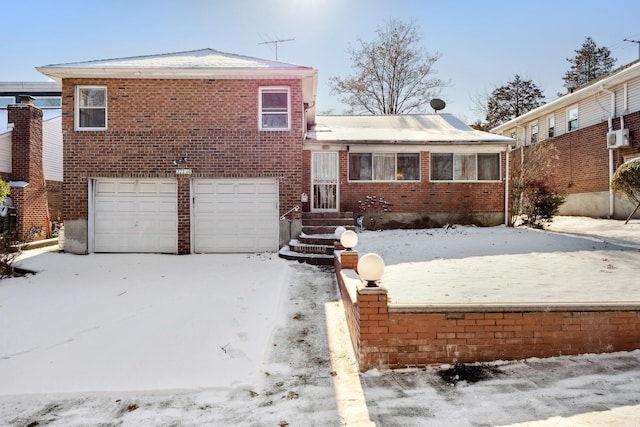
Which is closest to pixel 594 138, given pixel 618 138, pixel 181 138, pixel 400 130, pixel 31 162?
pixel 618 138

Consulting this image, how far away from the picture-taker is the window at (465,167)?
13.6m

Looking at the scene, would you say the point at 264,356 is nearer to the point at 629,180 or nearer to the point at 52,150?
the point at 629,180

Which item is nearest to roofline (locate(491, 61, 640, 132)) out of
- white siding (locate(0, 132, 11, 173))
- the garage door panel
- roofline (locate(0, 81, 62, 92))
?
the garage door panel

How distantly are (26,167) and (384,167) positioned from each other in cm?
1297

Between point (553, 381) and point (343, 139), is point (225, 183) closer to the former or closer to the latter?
point (343, 139)

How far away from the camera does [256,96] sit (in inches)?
424

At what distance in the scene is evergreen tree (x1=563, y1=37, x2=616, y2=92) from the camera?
30.7 meters

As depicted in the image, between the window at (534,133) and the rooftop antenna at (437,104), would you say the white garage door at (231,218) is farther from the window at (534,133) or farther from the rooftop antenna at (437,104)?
the window at (534,133)

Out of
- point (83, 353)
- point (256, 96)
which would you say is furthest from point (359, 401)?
point (256, 96)

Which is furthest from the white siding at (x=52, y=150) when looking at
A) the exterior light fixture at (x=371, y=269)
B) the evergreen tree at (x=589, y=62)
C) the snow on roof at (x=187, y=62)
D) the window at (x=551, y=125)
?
the evergreen tree at (x=589, y=62)

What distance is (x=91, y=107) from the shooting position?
10906 millimetres

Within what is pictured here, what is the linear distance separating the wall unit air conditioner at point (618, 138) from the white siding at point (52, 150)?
22371mm

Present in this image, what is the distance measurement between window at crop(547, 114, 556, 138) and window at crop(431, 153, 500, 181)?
28.2 feet

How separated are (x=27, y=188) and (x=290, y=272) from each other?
450 inches
